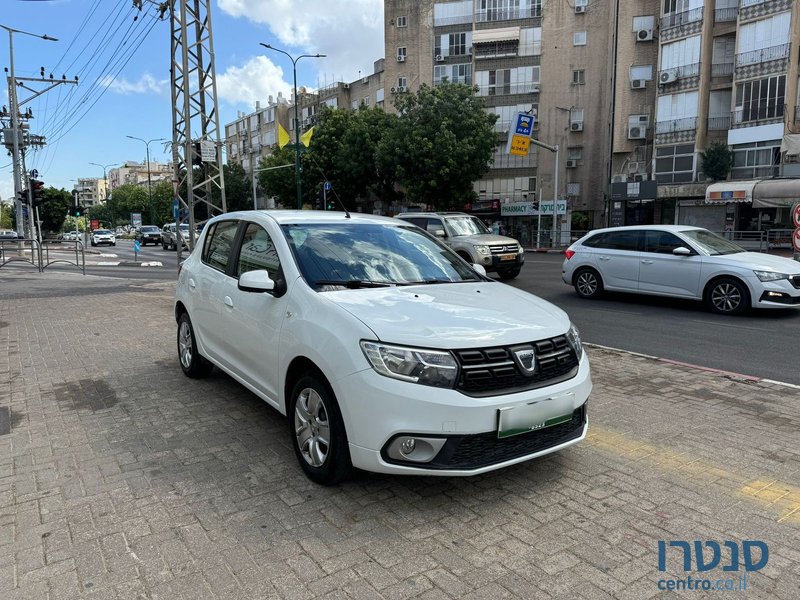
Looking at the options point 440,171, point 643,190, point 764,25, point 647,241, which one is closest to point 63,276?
point 647,241

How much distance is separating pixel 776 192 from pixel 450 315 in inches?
1255

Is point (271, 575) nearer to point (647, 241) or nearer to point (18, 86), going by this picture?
point (647, 241)

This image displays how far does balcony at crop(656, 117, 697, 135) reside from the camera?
112ft

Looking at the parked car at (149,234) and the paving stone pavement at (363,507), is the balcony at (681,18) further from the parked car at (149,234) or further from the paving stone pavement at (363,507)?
the parked car at (149,234)

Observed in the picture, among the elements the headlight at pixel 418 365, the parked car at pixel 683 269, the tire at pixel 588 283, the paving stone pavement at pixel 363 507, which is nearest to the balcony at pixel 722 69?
the parked car at pixel 683 269

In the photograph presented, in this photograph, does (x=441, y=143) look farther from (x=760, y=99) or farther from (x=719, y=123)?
(x=760, y=99)

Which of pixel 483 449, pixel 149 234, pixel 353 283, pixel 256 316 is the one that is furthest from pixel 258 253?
pixel 149 234

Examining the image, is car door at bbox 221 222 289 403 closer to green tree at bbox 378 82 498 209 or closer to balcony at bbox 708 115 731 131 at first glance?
green tree at bbox 378 82 498 209

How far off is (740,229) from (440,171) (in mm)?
17390

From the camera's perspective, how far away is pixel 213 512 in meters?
3.28

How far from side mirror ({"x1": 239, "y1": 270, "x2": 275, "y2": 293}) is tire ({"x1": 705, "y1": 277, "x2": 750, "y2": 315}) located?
29.1ft

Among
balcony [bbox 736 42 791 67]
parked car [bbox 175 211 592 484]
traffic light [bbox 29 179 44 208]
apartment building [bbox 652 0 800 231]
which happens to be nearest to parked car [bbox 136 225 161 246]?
traffic light [bbox 29 179 44 208]

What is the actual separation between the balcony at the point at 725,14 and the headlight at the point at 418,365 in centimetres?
3833

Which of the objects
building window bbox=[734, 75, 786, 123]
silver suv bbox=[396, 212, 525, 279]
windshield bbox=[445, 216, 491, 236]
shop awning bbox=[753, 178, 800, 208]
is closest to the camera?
silver suv bbox=[396, 212, 525, 279]
